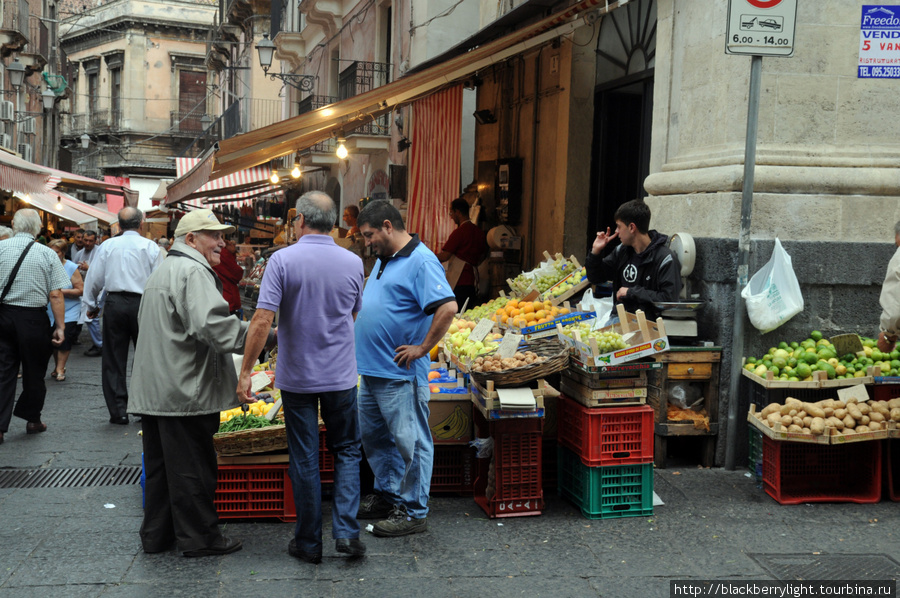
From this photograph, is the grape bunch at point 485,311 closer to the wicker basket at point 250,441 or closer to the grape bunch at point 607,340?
the grape bunch at point 607,340

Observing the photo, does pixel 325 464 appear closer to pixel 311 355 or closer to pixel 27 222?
pixel 311 355

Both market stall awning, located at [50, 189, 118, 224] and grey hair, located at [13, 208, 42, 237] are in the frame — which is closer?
grey hair, located at [13, 208, 42, 237]

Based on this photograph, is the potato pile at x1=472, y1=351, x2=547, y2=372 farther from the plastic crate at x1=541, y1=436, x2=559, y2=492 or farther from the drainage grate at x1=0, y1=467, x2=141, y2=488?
the drainage grate at x1=0, y1=467, x2=141, y2=488

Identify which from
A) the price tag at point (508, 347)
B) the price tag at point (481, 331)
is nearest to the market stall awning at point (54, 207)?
the price tag at point (481, 331)

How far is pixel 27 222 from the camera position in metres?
7.28

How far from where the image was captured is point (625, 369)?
16.9 ft

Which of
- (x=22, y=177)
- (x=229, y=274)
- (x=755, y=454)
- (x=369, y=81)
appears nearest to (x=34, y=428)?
(x=229, y=274)

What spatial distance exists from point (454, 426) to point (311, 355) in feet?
5.10

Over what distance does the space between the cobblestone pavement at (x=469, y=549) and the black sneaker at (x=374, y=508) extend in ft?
0.91

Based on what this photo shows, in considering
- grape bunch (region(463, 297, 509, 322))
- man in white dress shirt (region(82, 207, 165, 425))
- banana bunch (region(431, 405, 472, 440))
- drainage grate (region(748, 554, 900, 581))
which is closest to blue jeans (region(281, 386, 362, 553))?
banana bunch (region(431, 405, 472, 440))

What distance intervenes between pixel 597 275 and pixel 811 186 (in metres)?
1.67

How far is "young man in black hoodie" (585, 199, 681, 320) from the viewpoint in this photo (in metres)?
5.92

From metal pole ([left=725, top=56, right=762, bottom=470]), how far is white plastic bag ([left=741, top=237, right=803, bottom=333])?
0.08m

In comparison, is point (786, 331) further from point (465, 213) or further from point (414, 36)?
point (414, 36)
